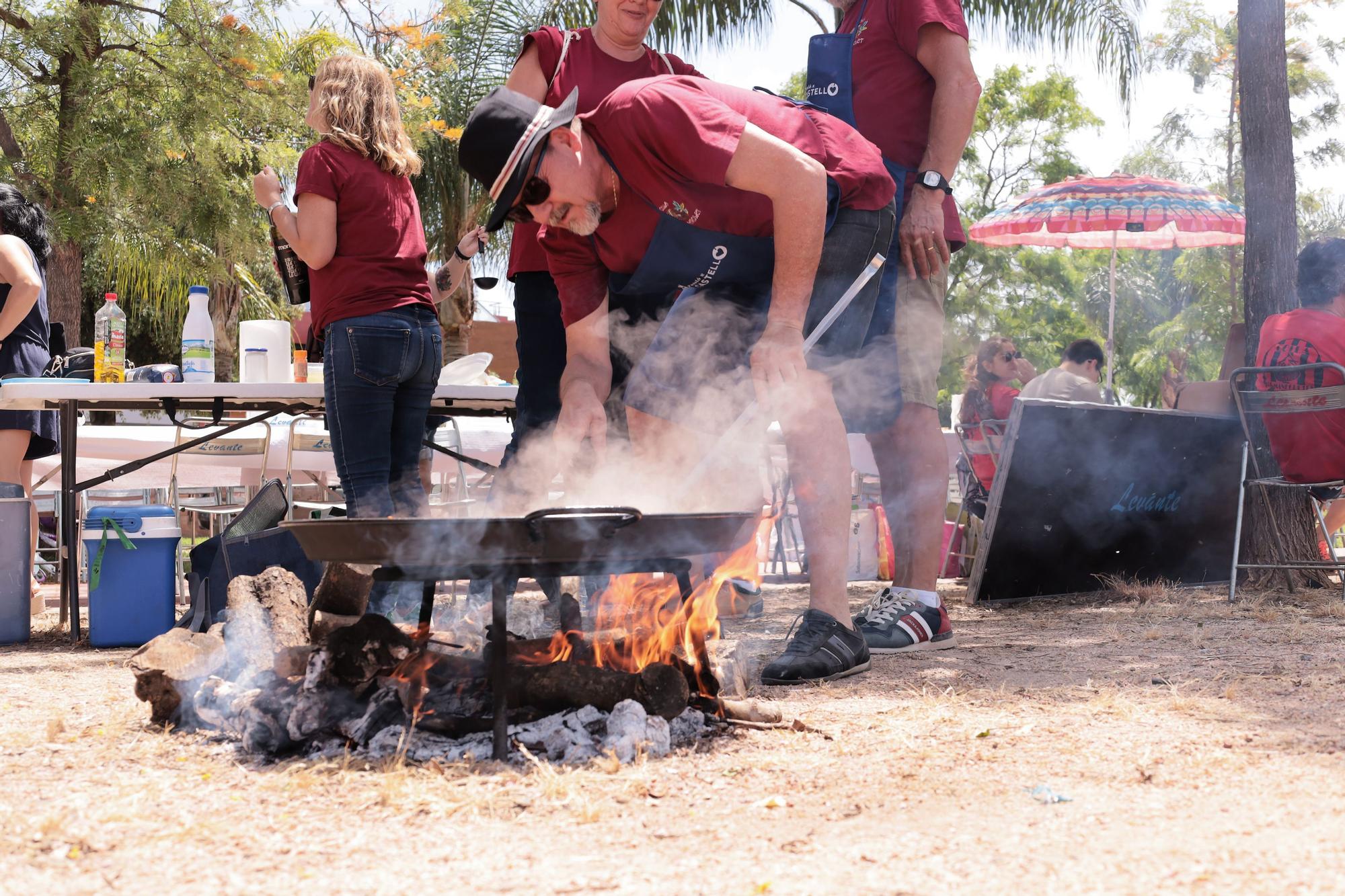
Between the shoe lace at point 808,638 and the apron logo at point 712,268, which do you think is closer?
the apron logo at point 712,268

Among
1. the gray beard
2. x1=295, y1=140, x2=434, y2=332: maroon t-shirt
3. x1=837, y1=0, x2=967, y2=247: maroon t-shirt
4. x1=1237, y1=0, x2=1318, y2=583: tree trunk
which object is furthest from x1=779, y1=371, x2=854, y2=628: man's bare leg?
x1=1237, y1=0, x2=1318, y2=583: tree trunk

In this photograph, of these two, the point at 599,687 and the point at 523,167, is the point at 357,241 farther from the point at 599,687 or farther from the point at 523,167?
the point at 599,687

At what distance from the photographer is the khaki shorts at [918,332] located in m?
3.28

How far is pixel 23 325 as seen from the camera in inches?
177

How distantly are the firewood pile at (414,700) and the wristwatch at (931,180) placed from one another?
5.23 feet

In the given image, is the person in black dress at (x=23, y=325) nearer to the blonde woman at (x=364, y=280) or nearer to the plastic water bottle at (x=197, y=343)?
the plastic water bottle at (x=197, y=343)

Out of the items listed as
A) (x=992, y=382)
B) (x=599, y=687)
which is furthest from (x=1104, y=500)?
(x=599, y=687)

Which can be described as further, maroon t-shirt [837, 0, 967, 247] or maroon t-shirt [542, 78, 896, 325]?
maroon t-shirt [837, 0, 967, 247]

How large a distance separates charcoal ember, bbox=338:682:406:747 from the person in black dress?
2861mm

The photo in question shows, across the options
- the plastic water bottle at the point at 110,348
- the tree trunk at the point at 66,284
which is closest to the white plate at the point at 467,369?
the plastic water bottle at the point at 110,348

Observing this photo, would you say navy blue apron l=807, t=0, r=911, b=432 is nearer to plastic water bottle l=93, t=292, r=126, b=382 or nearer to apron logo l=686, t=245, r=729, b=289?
apron logo l=686, t=245, r=729, b=289

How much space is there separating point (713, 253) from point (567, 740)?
113 cm

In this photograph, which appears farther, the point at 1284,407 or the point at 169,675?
the point at 1284,407

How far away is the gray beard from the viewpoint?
232 centimetres
